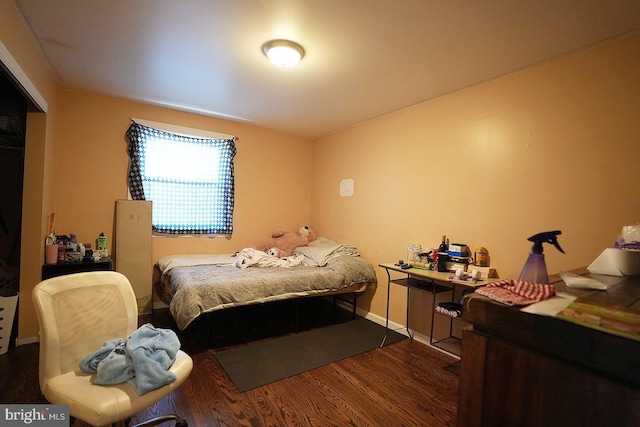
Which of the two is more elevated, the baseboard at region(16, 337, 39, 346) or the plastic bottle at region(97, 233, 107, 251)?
the plastic bottle at region(97, 233, 107, 251)

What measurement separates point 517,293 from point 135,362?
Answer: 151cm

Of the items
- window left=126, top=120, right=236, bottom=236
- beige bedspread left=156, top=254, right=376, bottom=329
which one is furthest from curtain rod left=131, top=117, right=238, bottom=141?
beige bedspread left=156, top=254, right=376, bottom=329

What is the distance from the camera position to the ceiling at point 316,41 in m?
1.70

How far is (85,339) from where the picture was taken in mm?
1462

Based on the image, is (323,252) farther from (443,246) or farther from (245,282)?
(443,246)

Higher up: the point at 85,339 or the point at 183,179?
the point at 183,179

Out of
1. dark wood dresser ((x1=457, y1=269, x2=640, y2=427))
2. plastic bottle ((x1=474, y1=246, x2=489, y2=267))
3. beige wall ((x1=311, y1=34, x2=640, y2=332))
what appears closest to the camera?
dark wood dresser ((x1=457, y1=269, x2=640, y2=427))

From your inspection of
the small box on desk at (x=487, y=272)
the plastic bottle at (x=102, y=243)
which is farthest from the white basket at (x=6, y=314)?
the small box on desk at (x=487, y=272)

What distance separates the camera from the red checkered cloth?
0.67 meters

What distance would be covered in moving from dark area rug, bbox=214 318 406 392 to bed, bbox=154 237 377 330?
1.36 ft

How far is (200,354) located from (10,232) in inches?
75.1

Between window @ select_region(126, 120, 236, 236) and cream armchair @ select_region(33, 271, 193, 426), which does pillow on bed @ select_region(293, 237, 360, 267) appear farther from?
cream armchair @ select_region(33, 271, 193, 426)

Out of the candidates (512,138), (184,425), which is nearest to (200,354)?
(184,425)

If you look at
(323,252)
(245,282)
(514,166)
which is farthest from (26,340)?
(514,166)
